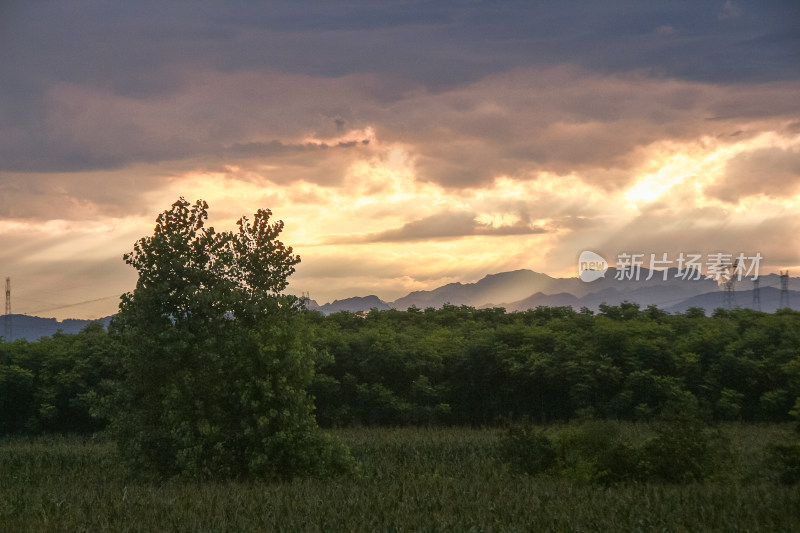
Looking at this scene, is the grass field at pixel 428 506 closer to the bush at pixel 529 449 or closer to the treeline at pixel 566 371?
the bush at pixel 529 449

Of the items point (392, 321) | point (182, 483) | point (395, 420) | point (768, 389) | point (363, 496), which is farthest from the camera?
point (392, 321)

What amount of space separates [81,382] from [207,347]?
84.0 feet

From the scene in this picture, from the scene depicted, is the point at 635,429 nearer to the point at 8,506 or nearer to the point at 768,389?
the point at 768,389

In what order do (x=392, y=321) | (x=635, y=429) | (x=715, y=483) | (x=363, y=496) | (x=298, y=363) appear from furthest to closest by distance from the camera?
1. (x=392, y=321)
2. (x=635, y=429)
3. (x=298, y=363)
4. (x=715, y=483)
5. (x=363, y=496)

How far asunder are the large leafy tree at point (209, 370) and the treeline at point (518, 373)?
1658cm

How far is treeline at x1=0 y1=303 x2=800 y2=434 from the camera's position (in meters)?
39.5

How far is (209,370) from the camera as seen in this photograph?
75.0ft

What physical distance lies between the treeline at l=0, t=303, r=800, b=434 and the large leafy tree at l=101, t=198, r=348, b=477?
16.6 metres

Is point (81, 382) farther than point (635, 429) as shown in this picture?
Yes

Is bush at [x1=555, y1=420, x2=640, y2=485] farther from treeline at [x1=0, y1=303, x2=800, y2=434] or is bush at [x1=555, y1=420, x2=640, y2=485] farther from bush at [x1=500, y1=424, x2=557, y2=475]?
treeline at [x1=0, y1=303, x2=800, y2=434]

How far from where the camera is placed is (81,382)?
1751 inches

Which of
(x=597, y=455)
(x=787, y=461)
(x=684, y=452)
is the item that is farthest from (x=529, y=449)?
(x=787, y=461)

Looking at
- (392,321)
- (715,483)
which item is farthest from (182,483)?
(392,321)

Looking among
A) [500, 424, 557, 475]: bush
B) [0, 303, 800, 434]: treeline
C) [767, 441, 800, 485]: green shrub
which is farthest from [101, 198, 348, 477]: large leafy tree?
[0, 303, 800, 434]: treeline
